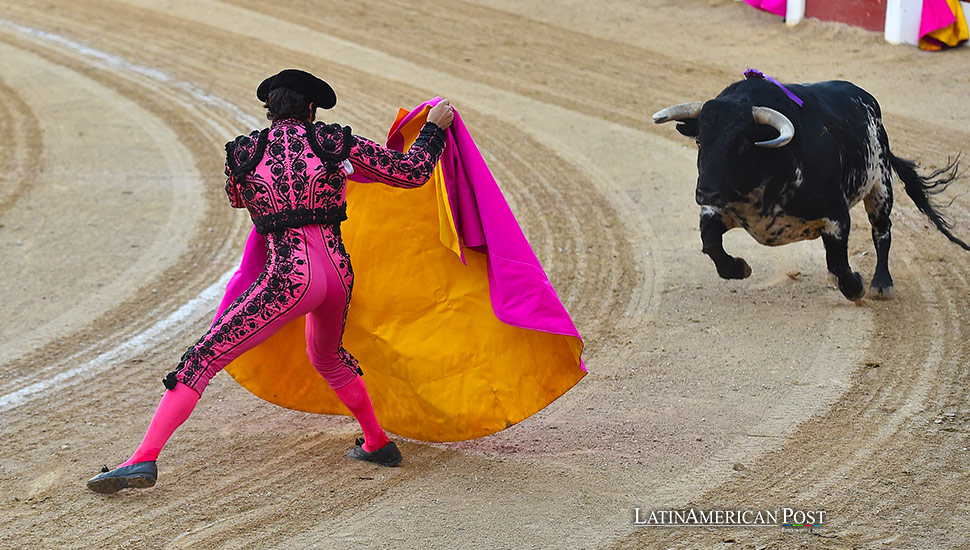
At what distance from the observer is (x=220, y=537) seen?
4430mm

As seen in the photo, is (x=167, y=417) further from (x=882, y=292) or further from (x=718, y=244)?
(x=882, y=292)

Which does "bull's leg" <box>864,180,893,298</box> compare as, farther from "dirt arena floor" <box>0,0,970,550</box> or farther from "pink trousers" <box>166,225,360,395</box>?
"pink trousers" <box>166,225,360,395</box>

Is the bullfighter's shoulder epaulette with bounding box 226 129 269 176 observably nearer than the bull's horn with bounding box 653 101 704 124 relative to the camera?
Yes

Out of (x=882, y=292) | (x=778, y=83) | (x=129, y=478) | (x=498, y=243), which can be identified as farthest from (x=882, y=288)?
(x=129, y=478)

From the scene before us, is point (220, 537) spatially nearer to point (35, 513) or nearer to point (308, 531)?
point (308, 531)

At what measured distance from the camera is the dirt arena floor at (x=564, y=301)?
4672mm

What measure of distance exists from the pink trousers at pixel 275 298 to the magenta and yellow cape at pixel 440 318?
0.45 m

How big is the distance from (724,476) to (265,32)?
35.9 feet

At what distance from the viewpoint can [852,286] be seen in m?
6.83

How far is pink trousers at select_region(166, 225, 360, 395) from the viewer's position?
444 centimetres

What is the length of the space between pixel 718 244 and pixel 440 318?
254 cm

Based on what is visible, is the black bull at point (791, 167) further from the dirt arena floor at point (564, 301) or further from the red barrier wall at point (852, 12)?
the red barrier wall at point (852, 12)

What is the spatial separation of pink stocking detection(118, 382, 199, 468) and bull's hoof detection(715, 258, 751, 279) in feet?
12.5

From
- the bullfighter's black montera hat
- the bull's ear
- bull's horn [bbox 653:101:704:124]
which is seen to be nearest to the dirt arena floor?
the bull's ear
